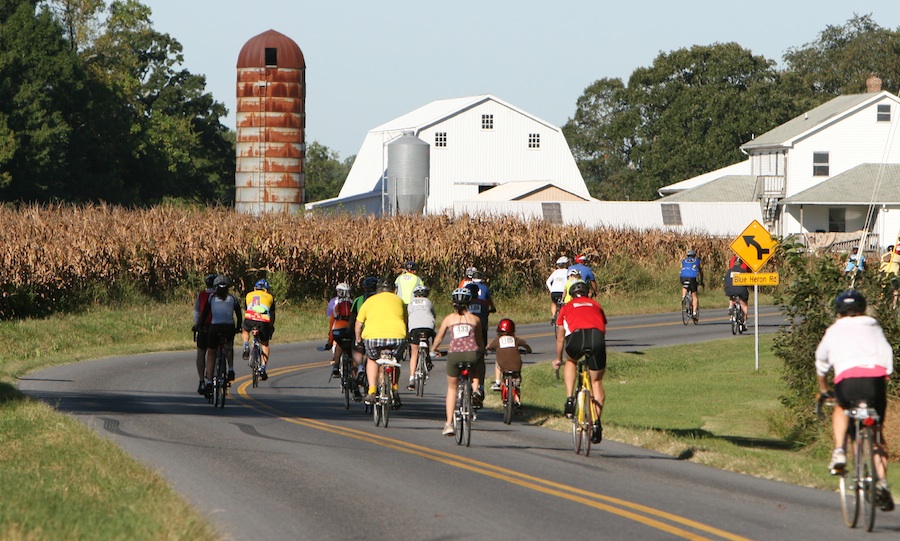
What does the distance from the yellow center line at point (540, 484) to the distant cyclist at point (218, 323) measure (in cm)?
141

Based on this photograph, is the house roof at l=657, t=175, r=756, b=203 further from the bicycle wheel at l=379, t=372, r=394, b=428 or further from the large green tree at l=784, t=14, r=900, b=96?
the bicycle wheel at l=379, t=372, r=394, b=428

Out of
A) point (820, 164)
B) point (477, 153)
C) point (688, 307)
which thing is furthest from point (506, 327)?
point (477, 153)

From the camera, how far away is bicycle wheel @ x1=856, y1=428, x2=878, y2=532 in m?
9.78

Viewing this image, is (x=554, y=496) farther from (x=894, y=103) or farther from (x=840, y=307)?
(x=894, y=103)

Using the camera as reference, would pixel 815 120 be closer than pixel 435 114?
Yes

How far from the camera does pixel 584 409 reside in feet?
46.7

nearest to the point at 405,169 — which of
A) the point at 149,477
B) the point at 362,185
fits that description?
the point at 362,185

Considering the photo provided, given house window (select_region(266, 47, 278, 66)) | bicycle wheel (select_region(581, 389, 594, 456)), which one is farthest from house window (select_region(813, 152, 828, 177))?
bicycle wheel (select_region(581, 389, 594, 456))

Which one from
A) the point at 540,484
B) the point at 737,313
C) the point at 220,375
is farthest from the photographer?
the point at 737,313

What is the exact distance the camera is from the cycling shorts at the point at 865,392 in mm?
10195

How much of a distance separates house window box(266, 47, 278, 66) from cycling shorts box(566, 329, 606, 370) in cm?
4230

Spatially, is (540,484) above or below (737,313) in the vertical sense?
below

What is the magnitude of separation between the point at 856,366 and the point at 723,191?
65.3 meters

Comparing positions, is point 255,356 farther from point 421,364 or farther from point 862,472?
point 862,472
